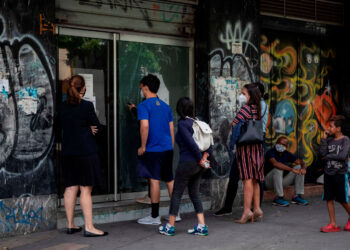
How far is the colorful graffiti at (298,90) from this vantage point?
31.1ft

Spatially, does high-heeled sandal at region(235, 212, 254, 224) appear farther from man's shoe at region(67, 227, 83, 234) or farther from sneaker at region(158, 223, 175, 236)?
man's shoe at region(67, 227, 83, 234)

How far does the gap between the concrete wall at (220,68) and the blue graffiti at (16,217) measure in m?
2.78

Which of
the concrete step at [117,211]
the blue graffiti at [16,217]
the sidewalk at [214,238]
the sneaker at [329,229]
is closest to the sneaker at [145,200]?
the concrete step at [117,211]

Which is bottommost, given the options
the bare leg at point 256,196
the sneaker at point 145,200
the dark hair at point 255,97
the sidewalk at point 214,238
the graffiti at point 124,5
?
the sidewalk at point 214,238

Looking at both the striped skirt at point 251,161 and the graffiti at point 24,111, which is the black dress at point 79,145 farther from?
the striped skirt at point 251,161

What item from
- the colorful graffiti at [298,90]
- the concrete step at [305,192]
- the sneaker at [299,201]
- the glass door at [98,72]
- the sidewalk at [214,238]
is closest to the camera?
the sidewalk at [214,238]

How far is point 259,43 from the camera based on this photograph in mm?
8742

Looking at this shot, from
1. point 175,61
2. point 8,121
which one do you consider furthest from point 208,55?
point 8,121


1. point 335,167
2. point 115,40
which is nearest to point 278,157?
point 335,167

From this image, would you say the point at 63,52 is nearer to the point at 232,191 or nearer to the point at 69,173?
the point at 69,173

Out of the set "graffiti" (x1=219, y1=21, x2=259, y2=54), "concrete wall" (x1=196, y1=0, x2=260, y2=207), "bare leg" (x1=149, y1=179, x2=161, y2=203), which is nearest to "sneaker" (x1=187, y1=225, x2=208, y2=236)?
"bare leg" (x1=149, y1=179, x2=161, y2=203)

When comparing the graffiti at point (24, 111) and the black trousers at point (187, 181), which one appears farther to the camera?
the graffiti at point (24, 111)

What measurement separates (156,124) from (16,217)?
6.64ft

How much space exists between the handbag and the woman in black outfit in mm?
1846
